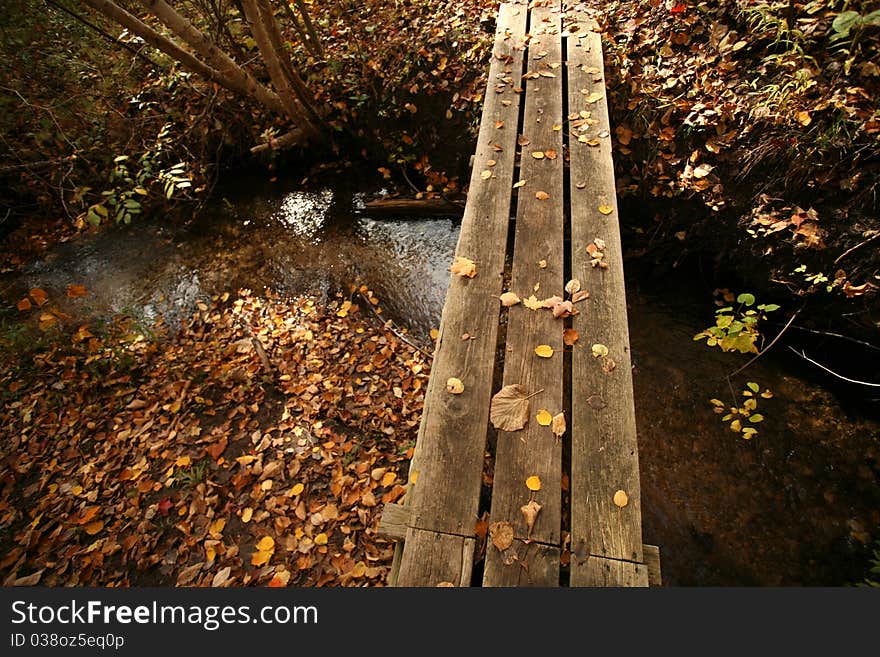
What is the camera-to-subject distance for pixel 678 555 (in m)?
2.63

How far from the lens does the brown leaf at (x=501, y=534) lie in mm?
1512

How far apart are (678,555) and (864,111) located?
10.7 feet

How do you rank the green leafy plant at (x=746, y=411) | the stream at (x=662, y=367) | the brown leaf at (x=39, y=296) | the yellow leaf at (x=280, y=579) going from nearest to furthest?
the yellow leaf at (x=280, y=579), the stream at (x=662, y=367), the green leafy plant at (x=746, y=411), the brown leaf at (x=39, y=296)

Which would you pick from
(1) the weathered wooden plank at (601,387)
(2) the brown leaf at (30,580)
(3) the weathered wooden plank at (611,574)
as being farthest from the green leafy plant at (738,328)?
(2) the brown leaf at (30,580)

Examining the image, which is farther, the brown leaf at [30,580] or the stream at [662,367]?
the stream at [662,367]

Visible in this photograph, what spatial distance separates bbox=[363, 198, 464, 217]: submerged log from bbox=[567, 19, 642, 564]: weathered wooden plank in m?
2.02

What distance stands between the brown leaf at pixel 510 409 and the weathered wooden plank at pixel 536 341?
0.03m

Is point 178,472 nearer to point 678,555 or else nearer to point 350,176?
point 678,555

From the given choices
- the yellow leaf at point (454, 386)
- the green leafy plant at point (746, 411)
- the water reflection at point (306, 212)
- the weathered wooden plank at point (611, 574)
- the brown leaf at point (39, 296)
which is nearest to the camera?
the weathered wooden plank at point (611, 574)

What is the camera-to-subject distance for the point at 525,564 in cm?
147

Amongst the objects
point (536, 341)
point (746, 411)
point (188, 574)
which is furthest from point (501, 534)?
point (746, 411)

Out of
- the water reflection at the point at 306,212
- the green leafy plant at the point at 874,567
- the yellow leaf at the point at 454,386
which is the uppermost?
the water reflection at the point at 306,212

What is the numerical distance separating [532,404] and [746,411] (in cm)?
237

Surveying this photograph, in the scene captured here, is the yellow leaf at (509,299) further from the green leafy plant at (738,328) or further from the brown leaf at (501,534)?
the green leafy plant at (738,328)
